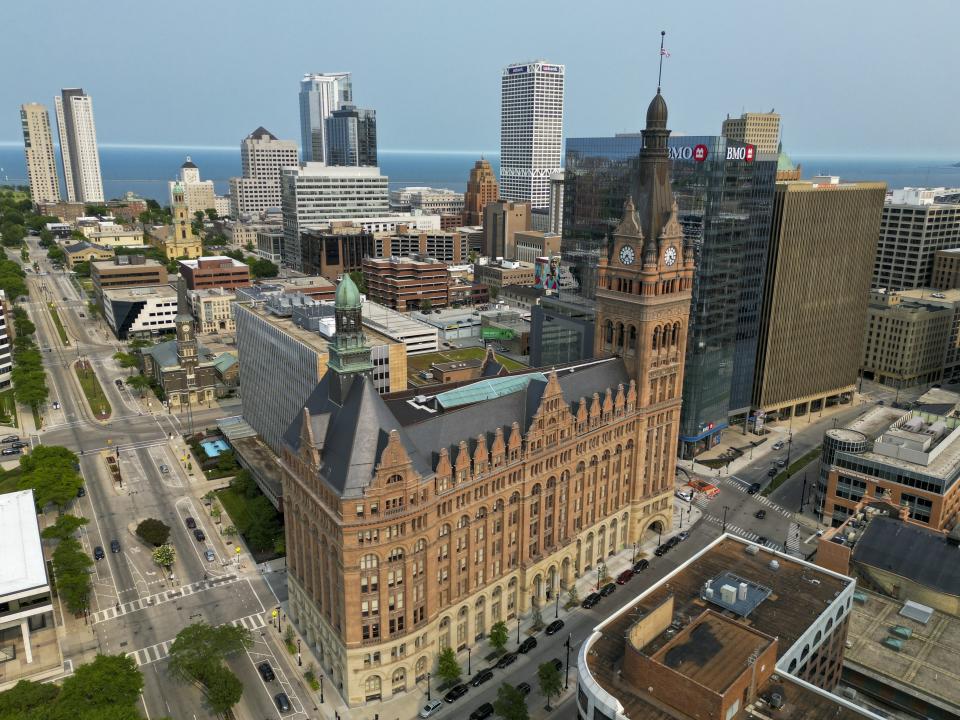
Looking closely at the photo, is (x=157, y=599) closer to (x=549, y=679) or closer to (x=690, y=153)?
(x=549, y=679)

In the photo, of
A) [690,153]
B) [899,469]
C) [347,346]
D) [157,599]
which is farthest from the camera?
[690,153]

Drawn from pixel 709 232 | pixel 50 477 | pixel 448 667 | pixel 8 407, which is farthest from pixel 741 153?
pixel 8 407

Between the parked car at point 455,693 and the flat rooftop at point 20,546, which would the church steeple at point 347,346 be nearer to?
the parked car at point 455,693

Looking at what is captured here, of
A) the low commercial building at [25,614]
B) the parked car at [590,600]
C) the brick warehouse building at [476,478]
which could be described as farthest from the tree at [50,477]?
the parked car at [590,600]

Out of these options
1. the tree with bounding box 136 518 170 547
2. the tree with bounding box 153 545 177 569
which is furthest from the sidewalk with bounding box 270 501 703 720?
the tree with bounding box 136 518 170 547

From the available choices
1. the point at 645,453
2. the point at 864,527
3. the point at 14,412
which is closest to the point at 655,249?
the point at 645,453
